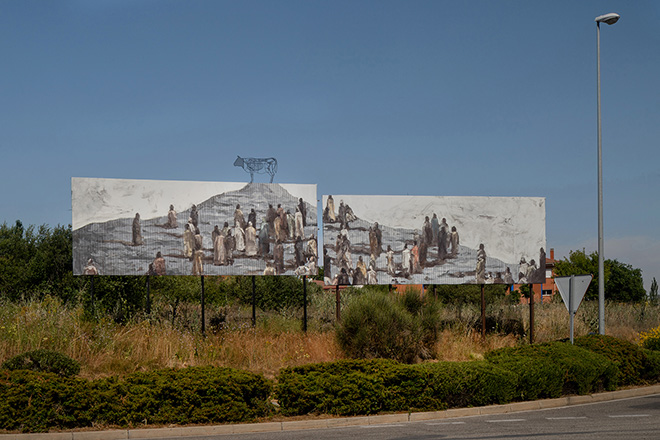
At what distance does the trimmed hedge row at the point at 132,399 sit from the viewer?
10.8 metres

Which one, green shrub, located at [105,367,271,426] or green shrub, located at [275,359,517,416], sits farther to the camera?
green shrub, located at [275,359,517,416]

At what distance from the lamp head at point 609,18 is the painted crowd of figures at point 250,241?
1111 cm

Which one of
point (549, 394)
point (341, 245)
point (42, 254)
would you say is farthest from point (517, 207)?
point (42, 254)

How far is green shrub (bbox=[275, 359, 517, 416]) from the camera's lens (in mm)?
12242

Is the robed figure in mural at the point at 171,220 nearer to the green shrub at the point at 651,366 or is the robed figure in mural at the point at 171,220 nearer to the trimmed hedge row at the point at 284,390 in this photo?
the trimmed hedge row at the point at 284,390

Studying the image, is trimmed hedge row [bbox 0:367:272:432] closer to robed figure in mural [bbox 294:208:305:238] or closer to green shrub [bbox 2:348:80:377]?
green shrub [bbox 2:348:80:377]

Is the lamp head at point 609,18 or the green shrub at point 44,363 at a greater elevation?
the lamp head at point 609,18

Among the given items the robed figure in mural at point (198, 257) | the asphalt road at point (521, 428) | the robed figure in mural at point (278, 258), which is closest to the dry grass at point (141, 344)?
the robed figure in mural at point (198, 257)

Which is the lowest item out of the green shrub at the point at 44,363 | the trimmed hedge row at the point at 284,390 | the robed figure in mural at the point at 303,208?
the trimmed hedge row at the point at 284,390

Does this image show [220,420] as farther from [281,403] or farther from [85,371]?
[85,371]

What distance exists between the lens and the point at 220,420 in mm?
11531

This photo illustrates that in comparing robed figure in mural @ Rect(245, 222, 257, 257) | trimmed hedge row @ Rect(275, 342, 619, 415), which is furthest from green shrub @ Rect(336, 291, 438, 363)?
robed figure in mural @ Rect(245, 222, 257, 257)

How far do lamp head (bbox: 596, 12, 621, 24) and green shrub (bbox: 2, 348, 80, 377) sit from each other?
18154 millimetres

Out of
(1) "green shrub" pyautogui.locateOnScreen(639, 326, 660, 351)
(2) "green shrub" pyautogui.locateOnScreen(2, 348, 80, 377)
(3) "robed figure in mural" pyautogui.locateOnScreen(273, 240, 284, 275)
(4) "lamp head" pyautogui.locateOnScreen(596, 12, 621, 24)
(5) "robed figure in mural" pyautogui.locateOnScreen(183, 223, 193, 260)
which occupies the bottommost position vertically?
(1) "green shrub" pyautogui.locateOnScreen(639, 326, 660, 351)
